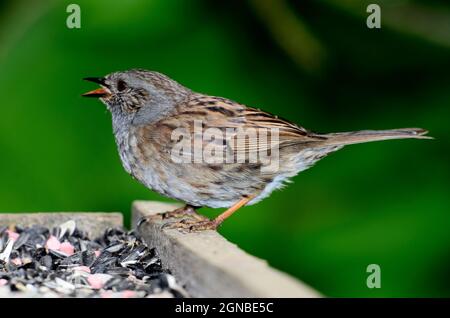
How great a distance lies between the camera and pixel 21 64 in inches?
168

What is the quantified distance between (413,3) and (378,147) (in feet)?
2.62

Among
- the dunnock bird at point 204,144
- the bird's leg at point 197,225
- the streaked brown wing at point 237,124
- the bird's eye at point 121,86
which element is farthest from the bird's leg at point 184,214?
the bird's eye at point 121,86

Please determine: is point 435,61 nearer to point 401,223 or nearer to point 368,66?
point 368,66

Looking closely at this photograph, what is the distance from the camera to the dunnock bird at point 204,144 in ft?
11.3

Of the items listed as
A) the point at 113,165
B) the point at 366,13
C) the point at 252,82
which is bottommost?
the point at 113,165

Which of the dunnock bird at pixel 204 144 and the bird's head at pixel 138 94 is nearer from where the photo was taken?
the dunnock bird at pixel 204 144

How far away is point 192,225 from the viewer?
3246 millimetres

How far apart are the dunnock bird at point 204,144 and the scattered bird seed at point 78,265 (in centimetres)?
24

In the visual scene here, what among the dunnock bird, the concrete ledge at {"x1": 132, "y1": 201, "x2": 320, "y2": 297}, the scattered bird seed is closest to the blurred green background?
the dunnock bird

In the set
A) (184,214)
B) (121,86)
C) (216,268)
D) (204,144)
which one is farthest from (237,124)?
(216,268)

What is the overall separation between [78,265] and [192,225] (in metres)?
0.43

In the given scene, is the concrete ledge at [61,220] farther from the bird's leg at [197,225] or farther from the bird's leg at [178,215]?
the bird's leg at [197,225]

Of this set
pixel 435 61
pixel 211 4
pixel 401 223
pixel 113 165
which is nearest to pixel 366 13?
pixel 435 61

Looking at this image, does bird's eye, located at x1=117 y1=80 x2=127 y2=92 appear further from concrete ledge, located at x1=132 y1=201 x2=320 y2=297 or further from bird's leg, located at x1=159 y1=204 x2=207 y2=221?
concrete ledge, located at x1=132 y1=201 x2=320 y2=297
